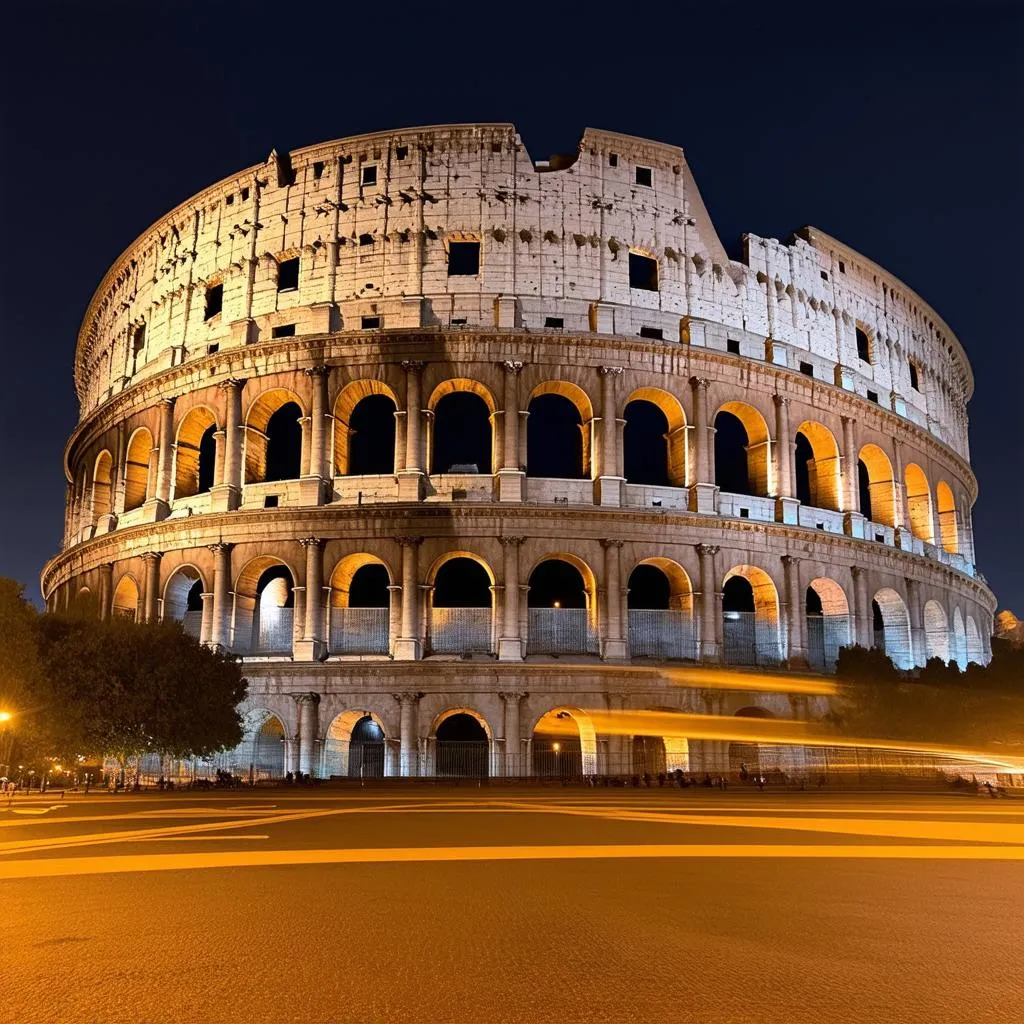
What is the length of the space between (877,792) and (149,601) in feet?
67.4

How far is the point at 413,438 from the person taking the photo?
94.8 feet

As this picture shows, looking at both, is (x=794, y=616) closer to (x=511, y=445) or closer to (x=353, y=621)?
(x=511, y=445)

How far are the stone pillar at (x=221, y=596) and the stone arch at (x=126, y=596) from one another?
3858mm

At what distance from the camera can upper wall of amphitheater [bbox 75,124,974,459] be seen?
29.8 metres

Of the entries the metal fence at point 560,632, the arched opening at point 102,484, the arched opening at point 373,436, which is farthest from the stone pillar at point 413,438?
the arched opening at point 102,484

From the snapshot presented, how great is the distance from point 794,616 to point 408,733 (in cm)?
1163

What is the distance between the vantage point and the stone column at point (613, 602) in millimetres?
27547

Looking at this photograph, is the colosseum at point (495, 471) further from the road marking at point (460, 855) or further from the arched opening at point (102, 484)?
the road marking at point (460, 855)

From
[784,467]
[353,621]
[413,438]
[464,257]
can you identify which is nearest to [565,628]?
[353,621]

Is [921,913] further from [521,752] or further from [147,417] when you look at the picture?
[147,417]

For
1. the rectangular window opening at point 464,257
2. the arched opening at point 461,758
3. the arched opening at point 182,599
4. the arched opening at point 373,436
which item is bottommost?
the arched opening at point 461,758

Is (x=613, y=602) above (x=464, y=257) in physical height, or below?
below

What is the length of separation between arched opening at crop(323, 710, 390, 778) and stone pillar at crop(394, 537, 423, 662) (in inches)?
75.4

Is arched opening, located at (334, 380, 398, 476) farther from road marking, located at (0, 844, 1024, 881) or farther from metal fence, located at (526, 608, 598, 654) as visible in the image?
road marking, located at (0, 844, 1024, 881)
